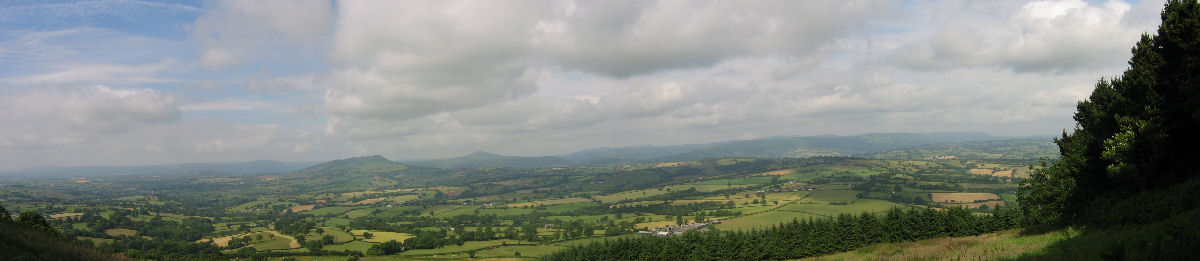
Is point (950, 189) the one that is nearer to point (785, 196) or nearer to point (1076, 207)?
point (785, 196)

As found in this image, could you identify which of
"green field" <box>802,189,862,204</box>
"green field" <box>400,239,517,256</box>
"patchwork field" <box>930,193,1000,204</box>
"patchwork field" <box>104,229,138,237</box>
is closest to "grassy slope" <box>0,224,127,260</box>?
"green field" <box>400,239,517,256</box>

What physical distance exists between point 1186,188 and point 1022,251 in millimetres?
7646

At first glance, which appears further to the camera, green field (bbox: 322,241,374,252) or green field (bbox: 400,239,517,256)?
green field (bbox: 322,241,374,252)

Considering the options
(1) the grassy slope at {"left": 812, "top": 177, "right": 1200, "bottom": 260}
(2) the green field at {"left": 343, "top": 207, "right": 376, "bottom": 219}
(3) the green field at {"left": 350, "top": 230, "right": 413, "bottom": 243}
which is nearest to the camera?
(1) the grassy slope at {"left": 812, "top": 177, "right": 1200, "bottom": 260}

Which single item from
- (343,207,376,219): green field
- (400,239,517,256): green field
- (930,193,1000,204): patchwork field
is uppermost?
(930,193,1000,204): patchwork field

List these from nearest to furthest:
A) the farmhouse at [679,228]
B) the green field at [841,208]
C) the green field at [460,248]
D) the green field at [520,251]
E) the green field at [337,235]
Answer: the green field at [520,251]
the green field at [460,248]
the green field at [337,235]
the farmhouse at [679,228]
the green field at [841,208]

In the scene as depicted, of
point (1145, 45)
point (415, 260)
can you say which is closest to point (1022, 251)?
point (1145, 45)

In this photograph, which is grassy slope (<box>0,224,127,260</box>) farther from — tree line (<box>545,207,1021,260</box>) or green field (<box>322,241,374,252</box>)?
green field (<box>322,241,374,252</box>)

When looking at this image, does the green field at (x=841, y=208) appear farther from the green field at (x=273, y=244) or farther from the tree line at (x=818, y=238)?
the green field at (x=273, y=244)

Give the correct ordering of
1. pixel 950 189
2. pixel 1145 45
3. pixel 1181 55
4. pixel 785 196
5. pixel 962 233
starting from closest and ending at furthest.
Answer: pixel 1181 55 < pixel 1145 45 < pixel 962 233 < pixel 950 189 < pixel 785 196

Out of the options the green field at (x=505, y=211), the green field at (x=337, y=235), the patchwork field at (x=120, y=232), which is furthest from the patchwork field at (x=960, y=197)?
the patchwork field at (x=120, y=232)

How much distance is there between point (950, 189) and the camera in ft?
458

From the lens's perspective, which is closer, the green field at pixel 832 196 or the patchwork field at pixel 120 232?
the patchwork field at pixel 120 232

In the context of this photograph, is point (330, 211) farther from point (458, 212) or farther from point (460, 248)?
point (460, 248)
